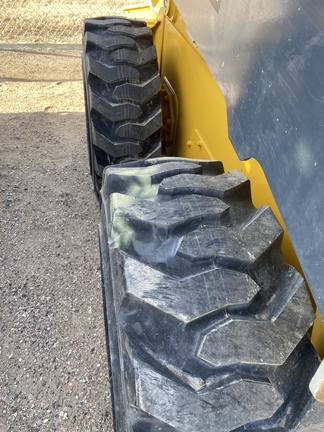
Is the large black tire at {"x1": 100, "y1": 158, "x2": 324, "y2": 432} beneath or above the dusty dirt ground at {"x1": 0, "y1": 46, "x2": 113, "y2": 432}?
above

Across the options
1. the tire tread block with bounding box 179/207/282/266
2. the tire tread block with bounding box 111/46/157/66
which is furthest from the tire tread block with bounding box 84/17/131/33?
the tire tread block with bounding box 179/207/282/266

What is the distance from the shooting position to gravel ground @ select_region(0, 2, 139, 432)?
5.82 feet

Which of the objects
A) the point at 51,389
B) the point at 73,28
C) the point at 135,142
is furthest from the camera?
the point at 73,28

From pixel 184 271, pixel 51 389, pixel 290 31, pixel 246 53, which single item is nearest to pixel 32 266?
pixel 51 389

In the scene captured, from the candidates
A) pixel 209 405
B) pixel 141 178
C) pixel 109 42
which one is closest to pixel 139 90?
pixel 109 42

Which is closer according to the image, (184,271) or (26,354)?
(184,271)

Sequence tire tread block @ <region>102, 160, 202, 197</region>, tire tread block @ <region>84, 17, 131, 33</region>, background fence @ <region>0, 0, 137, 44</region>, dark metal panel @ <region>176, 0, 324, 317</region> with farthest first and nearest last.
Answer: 1. background fence @ <region>0, 0, 137, 44</region>
2. tire tread block @ <region>84, 17, 131, 33</region>
3. tire tread block @ <region>102, 160, 202, 197</region>
4. dark metal panel @ <region>176, 0, 324, 317</region>

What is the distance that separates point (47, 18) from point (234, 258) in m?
6.39

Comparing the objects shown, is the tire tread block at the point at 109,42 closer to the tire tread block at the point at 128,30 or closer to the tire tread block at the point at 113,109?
the tire tread block at the point at 128,30

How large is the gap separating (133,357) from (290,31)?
2.04 feet

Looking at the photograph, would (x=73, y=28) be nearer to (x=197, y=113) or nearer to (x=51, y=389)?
(x=197, y=113)

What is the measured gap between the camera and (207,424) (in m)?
0.83

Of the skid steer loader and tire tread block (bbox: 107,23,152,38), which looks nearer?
the skid steer loader

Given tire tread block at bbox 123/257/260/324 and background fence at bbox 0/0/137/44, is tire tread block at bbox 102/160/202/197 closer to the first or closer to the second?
tire tread block at bbox 123/257/260/324
